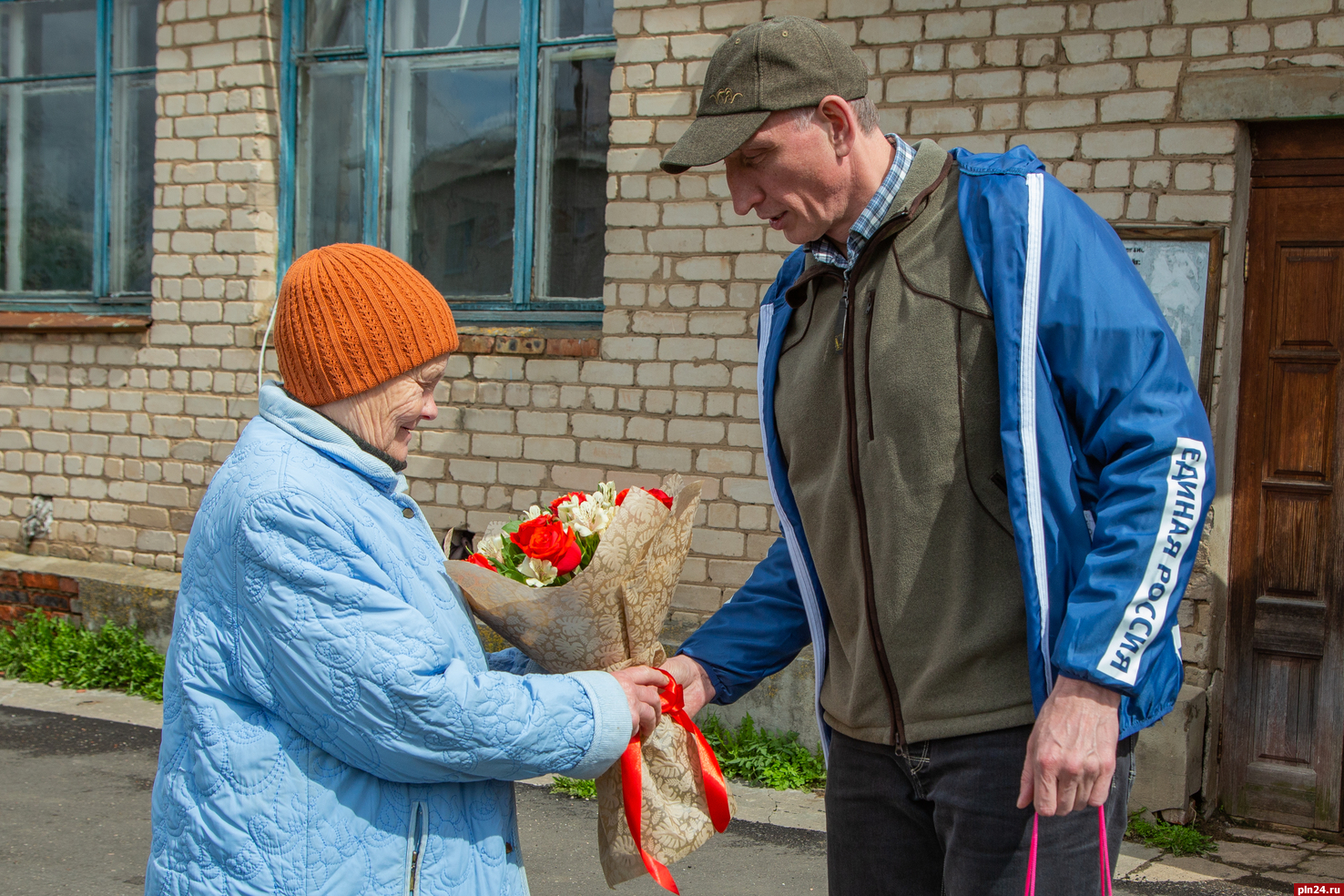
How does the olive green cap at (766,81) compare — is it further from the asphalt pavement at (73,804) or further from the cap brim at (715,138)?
the asphalt pavement at (73,804)

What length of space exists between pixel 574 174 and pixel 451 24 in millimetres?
1057

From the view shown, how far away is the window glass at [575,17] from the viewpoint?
217 inches

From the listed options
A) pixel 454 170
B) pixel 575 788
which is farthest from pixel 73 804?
pixel 454 170

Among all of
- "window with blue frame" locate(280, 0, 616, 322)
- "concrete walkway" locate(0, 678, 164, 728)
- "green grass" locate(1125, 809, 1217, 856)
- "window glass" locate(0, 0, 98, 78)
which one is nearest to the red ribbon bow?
"green grass" locate(1125, 809, 1217, 856)

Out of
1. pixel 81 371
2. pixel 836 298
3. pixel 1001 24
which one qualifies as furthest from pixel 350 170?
pixel 836 298

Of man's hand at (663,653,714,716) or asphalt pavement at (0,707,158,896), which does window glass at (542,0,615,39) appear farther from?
man's hand at (663,653,714,716)

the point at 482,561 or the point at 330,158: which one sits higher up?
the point at 330,158

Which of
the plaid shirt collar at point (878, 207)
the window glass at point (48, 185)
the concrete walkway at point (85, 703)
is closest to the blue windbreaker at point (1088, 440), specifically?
the plaid shirt collar at point (878, 207)

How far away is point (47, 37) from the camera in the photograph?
693 centimetres

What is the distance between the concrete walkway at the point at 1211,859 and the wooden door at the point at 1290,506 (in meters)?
0.19

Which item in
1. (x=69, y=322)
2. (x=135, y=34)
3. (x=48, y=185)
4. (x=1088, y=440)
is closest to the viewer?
(x=1088, y=440)

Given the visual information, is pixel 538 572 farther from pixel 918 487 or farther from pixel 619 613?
pixel 918 487

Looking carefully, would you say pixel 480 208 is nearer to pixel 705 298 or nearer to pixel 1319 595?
pixel 705 298

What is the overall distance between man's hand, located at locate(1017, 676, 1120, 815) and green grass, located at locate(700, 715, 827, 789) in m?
3.21
